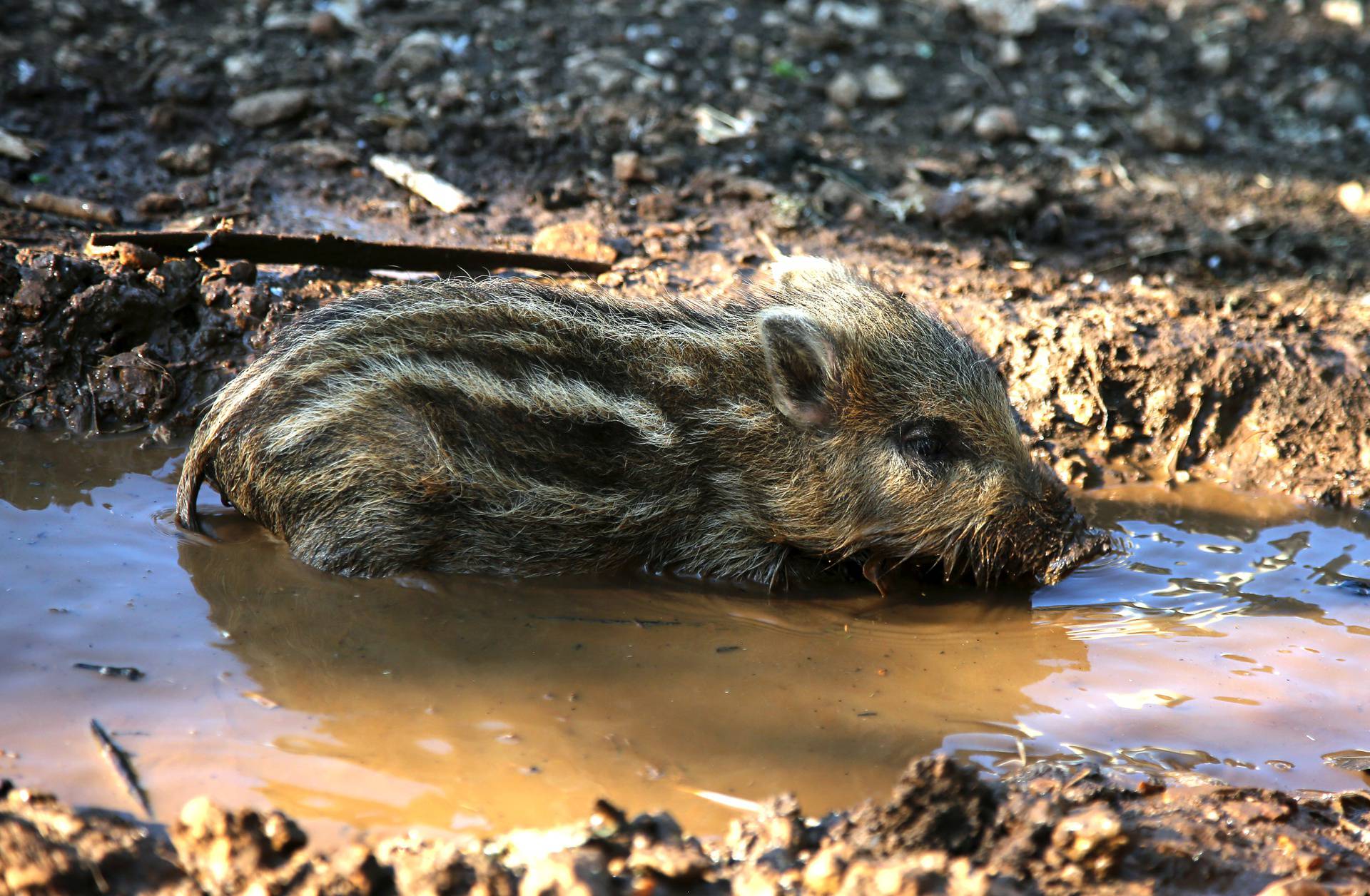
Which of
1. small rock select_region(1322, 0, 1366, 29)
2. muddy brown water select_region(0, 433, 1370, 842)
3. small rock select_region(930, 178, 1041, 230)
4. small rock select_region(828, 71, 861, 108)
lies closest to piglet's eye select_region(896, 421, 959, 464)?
muddy brown water select_region(0, 433, 1370, 842)

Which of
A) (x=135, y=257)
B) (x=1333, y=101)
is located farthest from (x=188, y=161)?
(x=1333, y=101)

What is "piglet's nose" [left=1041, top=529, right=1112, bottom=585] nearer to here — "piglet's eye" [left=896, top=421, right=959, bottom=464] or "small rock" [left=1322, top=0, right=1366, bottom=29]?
"piglet's eye" [left=896, top=421, right=959, bottom=464]

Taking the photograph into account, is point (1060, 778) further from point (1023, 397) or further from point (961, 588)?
point (1023, 397)

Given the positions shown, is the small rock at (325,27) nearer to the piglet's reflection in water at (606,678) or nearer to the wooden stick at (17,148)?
the wooden stick at (17,148)

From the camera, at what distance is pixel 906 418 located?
169 inches

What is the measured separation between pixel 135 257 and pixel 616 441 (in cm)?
233

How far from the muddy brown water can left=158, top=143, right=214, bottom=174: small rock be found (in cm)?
198

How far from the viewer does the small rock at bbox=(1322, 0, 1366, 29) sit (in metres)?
8.98

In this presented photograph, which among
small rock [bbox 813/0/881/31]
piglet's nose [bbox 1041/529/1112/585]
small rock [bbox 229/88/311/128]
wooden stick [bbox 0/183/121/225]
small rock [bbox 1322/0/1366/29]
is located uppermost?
small rock [bbox 1322/0/1366/29]

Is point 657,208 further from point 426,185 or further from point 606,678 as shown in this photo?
point 606,678

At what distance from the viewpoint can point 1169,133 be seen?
7.38m

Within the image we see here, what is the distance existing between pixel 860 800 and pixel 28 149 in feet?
17.3

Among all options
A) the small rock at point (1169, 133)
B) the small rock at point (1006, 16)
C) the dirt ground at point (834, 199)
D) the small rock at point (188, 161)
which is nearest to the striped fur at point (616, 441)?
the dirt ground at point (834, 199)

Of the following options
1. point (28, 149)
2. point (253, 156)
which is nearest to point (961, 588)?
point (253, 156)
